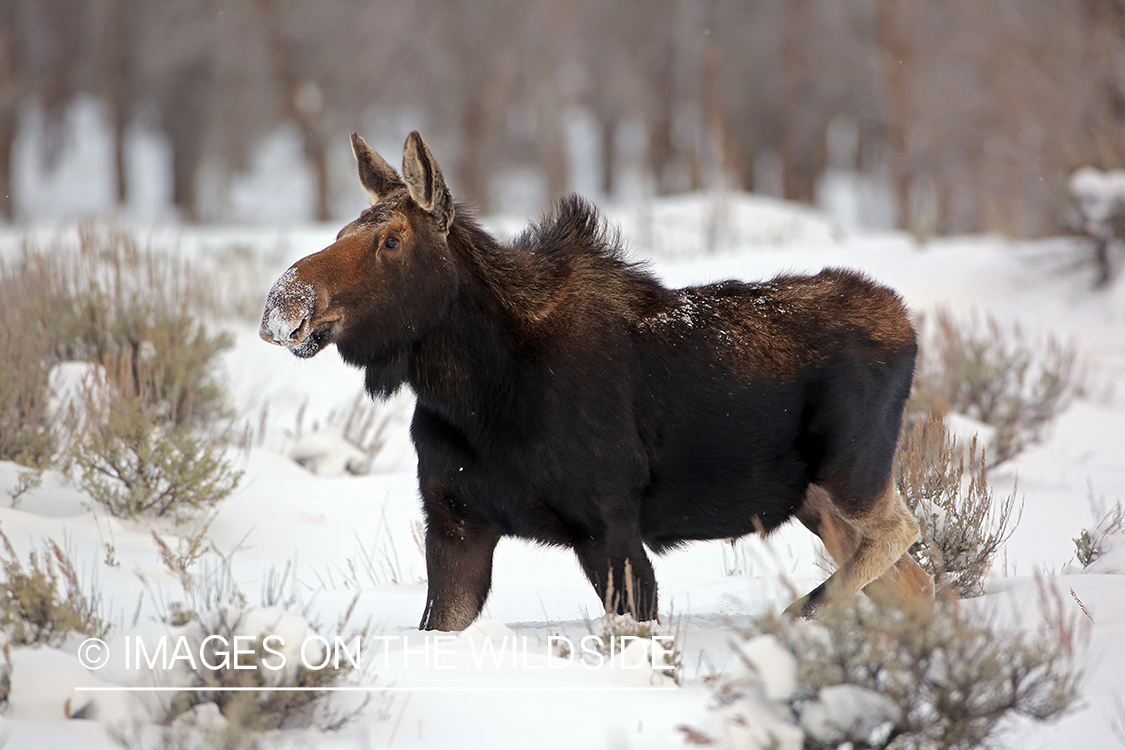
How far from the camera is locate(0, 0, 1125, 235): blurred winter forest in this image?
82.3 ft

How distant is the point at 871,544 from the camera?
4.59m

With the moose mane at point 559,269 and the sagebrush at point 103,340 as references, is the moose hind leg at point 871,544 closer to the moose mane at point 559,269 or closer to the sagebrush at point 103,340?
the moose mane at point 559,269

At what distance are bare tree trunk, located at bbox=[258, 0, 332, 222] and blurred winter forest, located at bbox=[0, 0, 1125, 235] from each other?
5cm

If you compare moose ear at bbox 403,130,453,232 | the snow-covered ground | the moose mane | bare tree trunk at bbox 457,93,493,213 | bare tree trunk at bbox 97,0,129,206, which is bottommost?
the snow-covered ground

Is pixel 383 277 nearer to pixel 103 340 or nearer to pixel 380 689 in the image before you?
pixel 380 689

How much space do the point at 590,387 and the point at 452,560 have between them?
2.75 ft

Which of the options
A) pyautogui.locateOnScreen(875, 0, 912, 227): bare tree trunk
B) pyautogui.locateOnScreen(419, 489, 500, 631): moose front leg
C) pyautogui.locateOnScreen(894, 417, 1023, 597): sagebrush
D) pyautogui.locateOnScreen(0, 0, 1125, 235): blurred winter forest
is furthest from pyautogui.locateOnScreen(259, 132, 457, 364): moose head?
pyautogui.locateOnScreen(875, 0, 912, 227): bare tree trunk

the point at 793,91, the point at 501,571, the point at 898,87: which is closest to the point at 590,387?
the point at 501,571

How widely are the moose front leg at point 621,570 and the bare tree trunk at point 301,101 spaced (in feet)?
78.7

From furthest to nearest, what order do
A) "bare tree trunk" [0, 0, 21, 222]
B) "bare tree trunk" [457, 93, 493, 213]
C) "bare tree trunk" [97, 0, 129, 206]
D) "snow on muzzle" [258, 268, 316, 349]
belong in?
"bare tree trunk" [97, 0, 129, 206] → "bare tree trunk" [457, 93, 493, 213] → "bare tree trunk" [0, 0, 21, 222] → "snow on muzzle" [258, 268, 316, 349]

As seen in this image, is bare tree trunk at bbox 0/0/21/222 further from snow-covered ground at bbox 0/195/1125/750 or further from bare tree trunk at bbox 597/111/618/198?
bare tree trunk at bbox 597/111/618/198

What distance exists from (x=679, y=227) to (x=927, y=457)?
11486 millimetres

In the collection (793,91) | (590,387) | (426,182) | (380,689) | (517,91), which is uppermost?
(517,91)

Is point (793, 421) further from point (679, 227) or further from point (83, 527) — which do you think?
point (679, 227)
